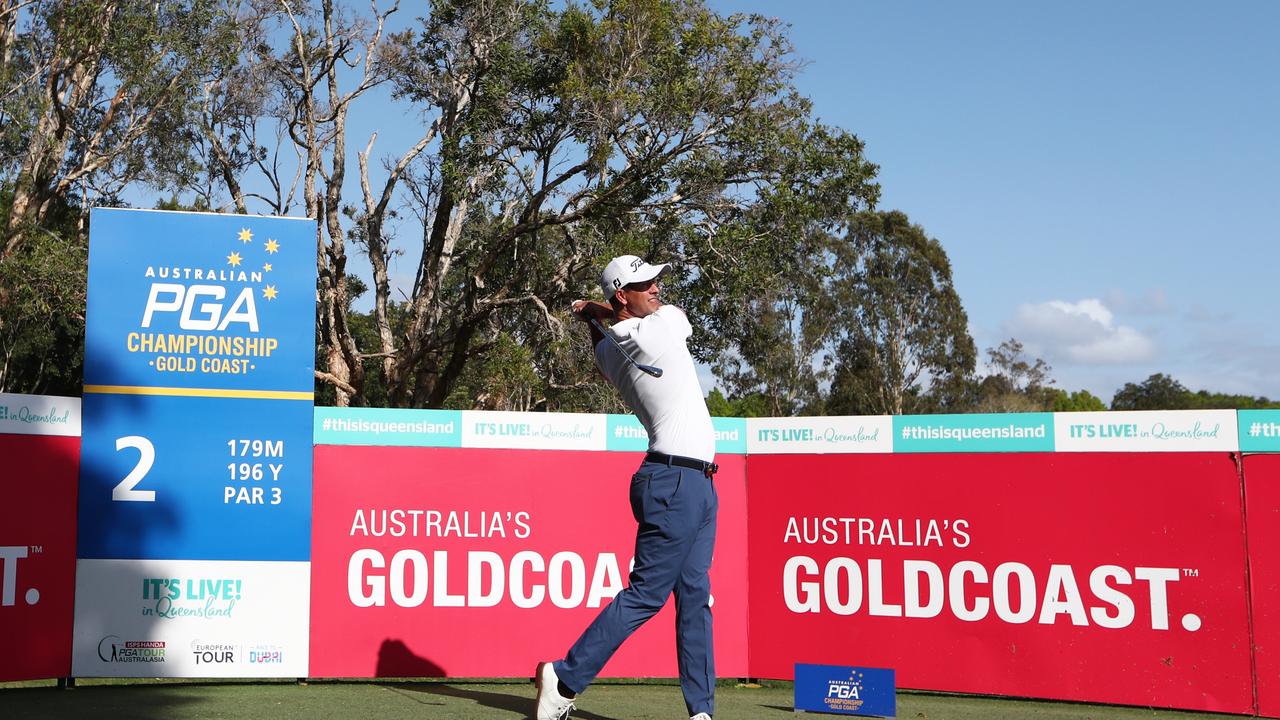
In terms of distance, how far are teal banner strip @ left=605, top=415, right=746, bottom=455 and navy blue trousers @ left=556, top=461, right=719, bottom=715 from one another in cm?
266

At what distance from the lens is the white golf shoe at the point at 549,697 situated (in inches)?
183

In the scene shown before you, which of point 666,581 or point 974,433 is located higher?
point 974,433

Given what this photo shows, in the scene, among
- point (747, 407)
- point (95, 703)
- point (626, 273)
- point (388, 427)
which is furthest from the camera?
point (747, 407)

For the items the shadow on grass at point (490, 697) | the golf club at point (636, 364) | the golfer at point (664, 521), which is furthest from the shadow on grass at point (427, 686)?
the golf club at point (636, 364)

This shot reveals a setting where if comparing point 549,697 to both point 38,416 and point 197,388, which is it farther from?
point 38,416

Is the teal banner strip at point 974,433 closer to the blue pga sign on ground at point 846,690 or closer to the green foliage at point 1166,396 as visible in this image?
the blue pga sign on ground at point 846,690

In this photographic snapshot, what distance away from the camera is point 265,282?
698 centimetres

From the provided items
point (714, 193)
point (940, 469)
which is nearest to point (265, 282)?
point (940, 469)

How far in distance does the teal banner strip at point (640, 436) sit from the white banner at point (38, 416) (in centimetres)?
311

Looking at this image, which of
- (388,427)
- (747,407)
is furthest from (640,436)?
(747,407)

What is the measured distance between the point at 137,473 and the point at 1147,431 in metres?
5.69

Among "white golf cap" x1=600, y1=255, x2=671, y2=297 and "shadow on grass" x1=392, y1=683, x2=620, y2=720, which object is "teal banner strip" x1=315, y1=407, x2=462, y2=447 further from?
"white golf cap" x1=600, y1=255, x2=671, y2=297

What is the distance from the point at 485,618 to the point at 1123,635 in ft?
12.1

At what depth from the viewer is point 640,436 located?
24.5 feet
